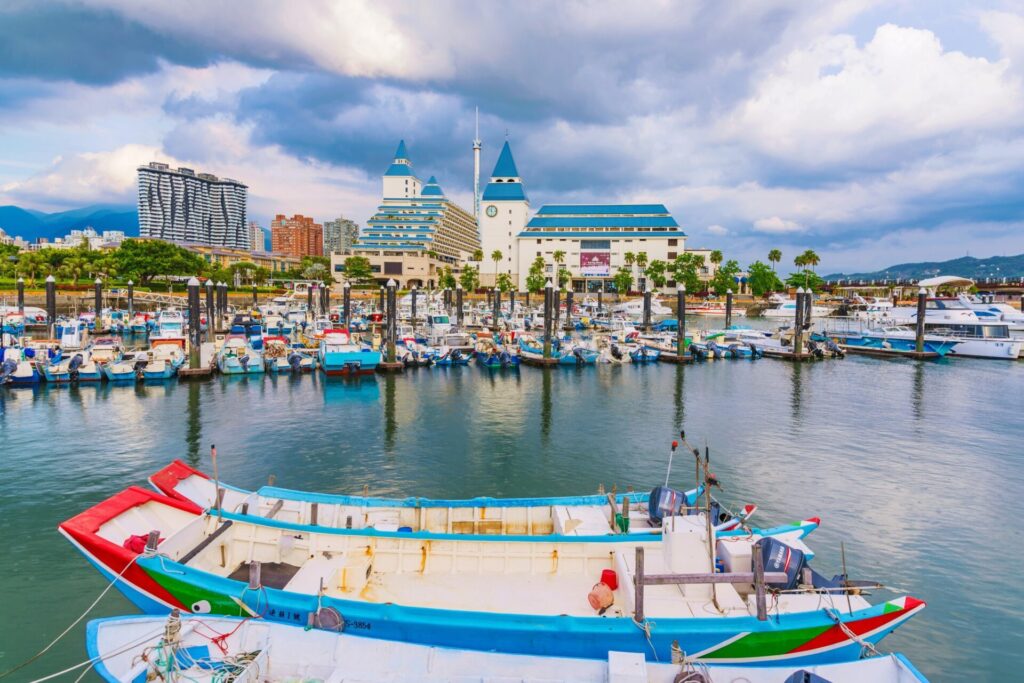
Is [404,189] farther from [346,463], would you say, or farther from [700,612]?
[700,612]

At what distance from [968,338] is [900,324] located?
631cm

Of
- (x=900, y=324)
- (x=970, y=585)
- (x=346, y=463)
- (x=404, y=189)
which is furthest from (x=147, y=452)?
(x=404, y=189)

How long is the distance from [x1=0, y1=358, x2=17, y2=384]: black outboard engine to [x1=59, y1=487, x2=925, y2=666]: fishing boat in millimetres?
34790

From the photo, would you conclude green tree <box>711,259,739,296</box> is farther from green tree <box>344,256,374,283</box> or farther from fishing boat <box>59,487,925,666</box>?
fishing boat <box>59,487,925,666</box>

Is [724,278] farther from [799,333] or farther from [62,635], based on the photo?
[62,635]

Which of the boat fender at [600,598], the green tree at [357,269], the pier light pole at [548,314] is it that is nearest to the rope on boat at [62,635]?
the boat fender at [600,598]

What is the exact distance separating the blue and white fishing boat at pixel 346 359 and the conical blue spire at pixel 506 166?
126 metres

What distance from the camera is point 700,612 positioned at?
976 cm

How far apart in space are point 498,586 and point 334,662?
3305 mm

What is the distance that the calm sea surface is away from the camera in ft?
44.5

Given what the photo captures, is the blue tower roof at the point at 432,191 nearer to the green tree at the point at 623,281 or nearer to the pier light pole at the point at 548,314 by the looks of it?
the green tree at the point at 623,281

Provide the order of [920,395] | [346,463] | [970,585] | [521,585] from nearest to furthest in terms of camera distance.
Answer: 1. [521,585]
2. [970,585]
3. [346,463]
4. [920,395]

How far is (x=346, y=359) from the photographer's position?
1688 inches

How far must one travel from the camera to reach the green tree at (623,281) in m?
132
